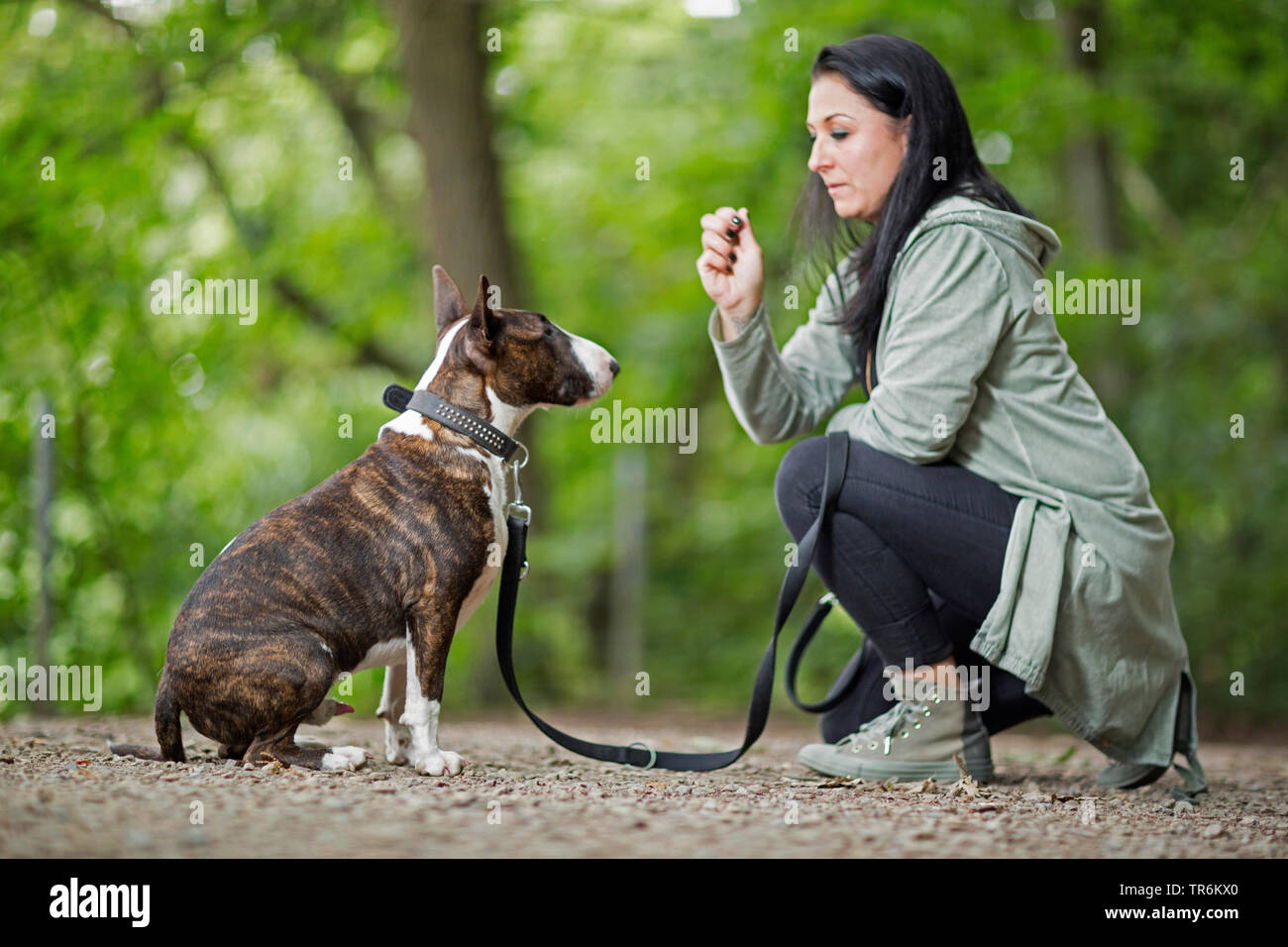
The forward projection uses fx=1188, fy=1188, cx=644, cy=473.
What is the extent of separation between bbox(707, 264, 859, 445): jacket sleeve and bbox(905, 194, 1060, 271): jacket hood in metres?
0.50

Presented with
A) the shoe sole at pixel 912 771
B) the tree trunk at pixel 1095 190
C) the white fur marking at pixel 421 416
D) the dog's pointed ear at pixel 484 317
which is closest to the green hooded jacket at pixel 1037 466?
the shoe sole at pixel 912 771

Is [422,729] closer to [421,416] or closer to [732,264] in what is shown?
[421,416]

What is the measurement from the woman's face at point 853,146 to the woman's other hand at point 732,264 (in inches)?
11.6

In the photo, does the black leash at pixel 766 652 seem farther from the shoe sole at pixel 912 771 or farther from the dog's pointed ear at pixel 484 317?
the dog's pointed ear at pixel 484 317

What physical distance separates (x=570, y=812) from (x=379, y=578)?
36.1 inches

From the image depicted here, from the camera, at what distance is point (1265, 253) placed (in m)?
8.43

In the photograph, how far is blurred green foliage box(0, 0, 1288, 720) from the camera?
6.02 meters

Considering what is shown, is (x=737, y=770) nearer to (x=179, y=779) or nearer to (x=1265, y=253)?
(x=179, y=779)

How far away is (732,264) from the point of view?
12.1 ft

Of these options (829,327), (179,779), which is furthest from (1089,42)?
(179,779)

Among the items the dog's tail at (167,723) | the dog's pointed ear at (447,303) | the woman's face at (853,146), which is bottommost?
the dog's tail at (167,723)

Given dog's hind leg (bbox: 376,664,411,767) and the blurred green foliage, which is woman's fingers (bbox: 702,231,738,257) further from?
the blurred green foliage

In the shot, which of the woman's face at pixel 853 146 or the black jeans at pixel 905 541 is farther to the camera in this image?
the woman's face at pixel 853 146

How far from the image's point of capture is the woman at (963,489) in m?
3.20
